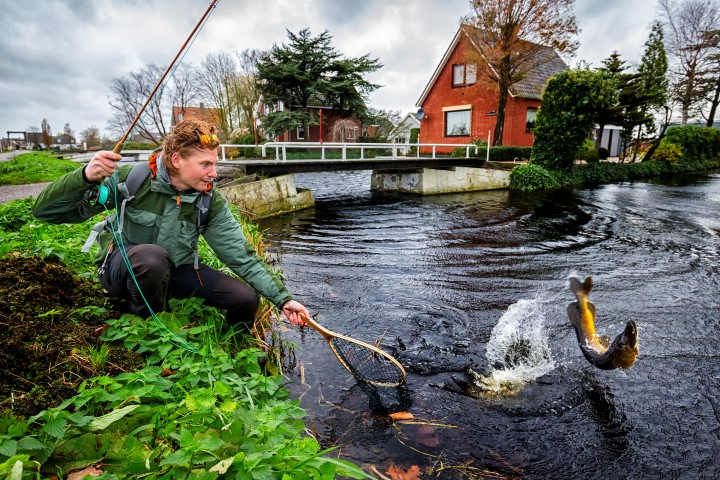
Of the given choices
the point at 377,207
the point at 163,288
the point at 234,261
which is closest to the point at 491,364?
the point at 234,261

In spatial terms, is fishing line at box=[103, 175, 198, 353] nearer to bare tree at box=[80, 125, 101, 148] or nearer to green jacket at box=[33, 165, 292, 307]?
green jacket at box=[33, 165, 292, 307]

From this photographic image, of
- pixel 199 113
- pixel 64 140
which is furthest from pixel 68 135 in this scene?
pixel 199 113

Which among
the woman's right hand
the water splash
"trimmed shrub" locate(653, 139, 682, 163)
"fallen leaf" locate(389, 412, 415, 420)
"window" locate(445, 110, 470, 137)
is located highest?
"window" locate(445, 110, 470, 137)

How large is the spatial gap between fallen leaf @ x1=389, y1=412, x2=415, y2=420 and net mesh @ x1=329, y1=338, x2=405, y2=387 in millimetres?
254

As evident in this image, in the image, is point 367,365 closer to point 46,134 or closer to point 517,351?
point 517,351

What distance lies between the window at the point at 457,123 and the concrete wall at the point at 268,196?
17.8 meters

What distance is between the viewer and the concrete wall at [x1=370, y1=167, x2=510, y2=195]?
18391 millimetres

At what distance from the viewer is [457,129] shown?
29.4 meters

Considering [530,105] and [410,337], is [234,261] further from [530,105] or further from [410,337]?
[530,105]

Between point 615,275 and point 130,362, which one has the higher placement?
point 130,362

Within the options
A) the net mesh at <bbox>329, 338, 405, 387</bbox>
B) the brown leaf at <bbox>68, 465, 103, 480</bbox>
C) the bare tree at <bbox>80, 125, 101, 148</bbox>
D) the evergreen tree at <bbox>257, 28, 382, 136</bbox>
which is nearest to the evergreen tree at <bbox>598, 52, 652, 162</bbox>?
the evergreen tree at <bbox>257, 28, 382, 136</bbox>

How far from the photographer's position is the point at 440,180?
61.3ft

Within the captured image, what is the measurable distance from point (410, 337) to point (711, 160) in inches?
1417

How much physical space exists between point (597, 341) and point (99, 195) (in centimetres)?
418
